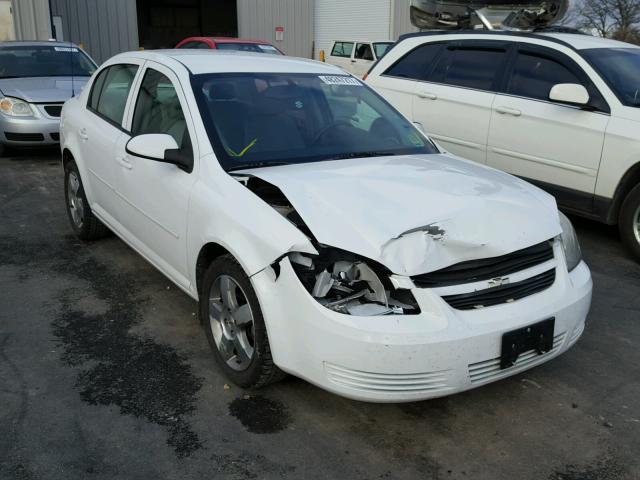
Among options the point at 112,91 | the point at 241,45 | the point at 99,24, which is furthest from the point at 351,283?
the point at 99,24

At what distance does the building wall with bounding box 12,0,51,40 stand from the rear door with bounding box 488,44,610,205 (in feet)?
49.4

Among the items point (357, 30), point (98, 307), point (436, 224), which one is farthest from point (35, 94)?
point (357, 30)

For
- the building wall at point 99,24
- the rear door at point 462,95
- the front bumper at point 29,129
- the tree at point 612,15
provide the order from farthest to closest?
the tree at point 612,15 < the building wall at point 99,24 < the front bumper at point 29,129 < the rear door at point 462,95

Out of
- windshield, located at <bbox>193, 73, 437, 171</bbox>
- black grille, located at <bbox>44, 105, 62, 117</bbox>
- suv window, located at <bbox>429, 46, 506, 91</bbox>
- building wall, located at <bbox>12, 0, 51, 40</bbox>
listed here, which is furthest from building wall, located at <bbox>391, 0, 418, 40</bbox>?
windshield, located at <bbox>193, 73, 437, 171</bbox>

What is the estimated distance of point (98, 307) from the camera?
4.41 meters

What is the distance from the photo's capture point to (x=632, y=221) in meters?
5.31

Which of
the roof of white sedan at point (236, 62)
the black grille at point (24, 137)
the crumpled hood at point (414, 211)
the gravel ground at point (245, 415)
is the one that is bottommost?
the gravel ground at point (245, 415)

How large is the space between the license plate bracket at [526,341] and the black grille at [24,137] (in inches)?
307

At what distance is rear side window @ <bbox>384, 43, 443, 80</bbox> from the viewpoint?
6.88m

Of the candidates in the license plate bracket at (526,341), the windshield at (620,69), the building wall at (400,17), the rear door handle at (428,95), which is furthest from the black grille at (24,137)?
the building wall at (400,17)

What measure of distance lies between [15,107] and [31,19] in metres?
10.1

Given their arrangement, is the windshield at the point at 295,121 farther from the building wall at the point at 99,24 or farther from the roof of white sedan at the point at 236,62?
the building wall at the point at 99,24

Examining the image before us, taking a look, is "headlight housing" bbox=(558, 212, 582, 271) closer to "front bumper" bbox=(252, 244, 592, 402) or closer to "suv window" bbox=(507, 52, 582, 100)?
"front bumper" bbox=(252, 244, 592, 402)

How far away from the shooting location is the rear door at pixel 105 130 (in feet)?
15.1
